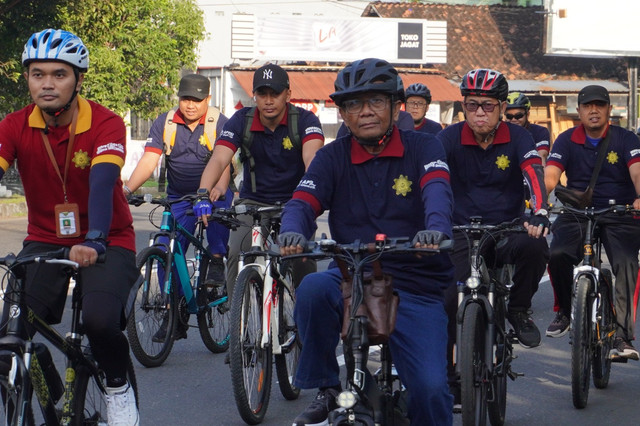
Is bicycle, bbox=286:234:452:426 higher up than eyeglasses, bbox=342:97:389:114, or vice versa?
eyeglasses, bbox=342:97:389:114

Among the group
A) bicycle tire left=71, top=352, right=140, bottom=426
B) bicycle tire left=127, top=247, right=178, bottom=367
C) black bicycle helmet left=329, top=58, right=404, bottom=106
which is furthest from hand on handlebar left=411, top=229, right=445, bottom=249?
bicycle tire left=127, top=247, right=178, bottom=367

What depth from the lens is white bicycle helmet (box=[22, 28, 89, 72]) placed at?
4977 millimetres

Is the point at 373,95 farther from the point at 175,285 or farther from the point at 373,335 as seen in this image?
the point at 175,285

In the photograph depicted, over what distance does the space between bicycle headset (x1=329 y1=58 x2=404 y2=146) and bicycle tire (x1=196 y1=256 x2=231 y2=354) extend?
3.93 meters

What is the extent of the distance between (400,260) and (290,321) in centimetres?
261

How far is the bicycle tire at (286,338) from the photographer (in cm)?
698

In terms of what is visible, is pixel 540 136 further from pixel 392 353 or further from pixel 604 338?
pixel 392 353

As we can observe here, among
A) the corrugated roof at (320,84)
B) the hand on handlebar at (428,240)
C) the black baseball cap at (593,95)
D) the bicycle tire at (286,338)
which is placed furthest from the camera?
the corrugated roof at (320,84)

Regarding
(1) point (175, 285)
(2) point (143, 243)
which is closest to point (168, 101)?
(2) point (143, 243)

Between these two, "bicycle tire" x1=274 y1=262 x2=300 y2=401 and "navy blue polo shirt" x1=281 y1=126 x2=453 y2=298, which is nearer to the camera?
"navy blue polo shirt" x1=281 y1=126 x2=453 y2=298

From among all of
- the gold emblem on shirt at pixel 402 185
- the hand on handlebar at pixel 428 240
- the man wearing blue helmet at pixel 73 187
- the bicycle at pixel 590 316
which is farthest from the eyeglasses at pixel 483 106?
the hand on handlebar at pixel 428 240

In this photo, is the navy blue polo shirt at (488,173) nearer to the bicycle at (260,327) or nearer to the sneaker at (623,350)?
the bicycle at (260,327)

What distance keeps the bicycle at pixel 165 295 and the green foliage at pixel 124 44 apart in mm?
12995

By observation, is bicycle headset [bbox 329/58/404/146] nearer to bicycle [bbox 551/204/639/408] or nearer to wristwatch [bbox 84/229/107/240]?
wristwatch [bbox 84/229/107/240]
